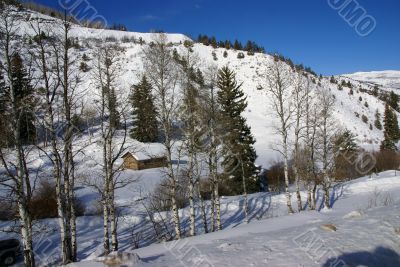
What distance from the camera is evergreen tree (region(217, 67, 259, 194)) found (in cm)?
2905

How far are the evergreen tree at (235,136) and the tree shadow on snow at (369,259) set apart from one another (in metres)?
17.0

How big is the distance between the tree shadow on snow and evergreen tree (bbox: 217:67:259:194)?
55.7 feet

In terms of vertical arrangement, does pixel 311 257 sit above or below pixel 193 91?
below

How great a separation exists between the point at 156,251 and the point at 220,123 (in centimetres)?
1350

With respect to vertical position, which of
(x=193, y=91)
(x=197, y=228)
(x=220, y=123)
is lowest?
(x=197, y=228)

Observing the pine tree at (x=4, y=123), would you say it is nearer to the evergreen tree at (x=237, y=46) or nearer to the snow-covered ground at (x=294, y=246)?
the snow-covered ground at (x=294, y=246)

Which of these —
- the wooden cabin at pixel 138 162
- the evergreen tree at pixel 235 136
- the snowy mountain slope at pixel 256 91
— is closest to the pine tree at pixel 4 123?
the evergreen tree at pixel 235 136

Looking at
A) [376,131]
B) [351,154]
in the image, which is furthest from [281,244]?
[376,131]

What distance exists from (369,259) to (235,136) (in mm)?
18932

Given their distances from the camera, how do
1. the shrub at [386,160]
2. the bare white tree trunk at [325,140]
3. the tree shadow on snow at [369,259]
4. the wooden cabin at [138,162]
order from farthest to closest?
1. the shrub at [386,160]
2. the wooden cabin at [138,162]
3. the bare white tree trunk at [325,140]
4. the tree shadow on snow at [369,259]

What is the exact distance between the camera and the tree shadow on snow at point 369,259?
354 inches

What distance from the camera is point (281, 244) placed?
381 inches

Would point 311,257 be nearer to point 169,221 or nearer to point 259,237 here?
point 259,237

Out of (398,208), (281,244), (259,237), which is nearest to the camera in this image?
(281,244)
